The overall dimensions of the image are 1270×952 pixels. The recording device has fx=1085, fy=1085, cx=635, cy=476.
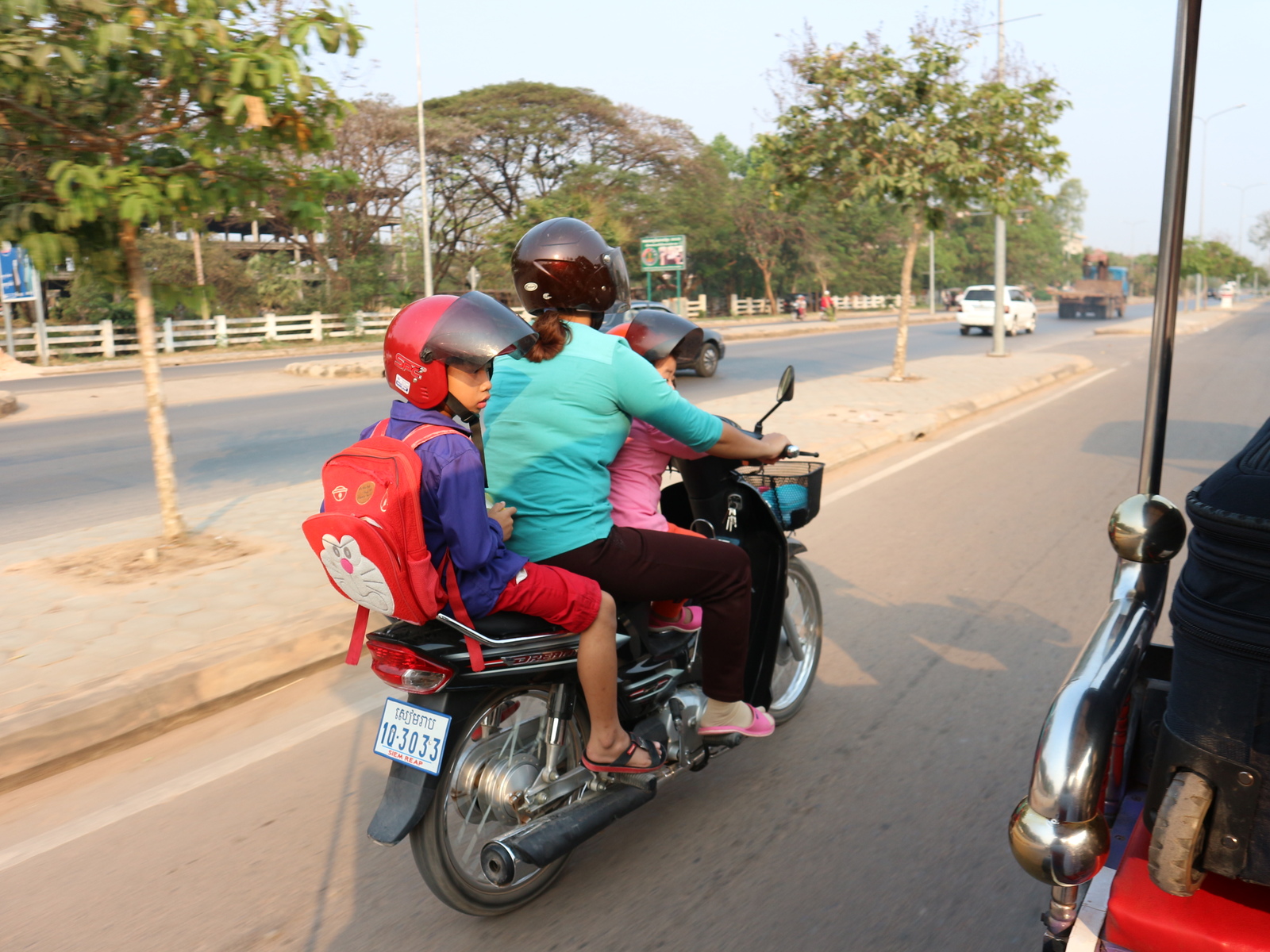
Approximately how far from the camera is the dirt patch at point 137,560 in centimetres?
591

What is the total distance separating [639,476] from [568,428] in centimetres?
46

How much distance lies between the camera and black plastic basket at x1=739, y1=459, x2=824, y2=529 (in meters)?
3.76

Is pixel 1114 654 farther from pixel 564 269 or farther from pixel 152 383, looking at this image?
pixel 152 383

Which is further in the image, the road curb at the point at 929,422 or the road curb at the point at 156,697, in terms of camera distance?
the road curb at the point at 929,422

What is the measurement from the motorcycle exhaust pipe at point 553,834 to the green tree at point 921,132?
13.8 metres

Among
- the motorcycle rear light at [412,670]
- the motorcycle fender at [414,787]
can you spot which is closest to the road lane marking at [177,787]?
the motorcycle fender at [414,787]

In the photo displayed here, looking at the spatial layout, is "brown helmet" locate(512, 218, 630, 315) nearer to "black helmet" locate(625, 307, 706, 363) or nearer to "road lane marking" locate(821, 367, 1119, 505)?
"black helmet" locate(625, 307, 706, 363)

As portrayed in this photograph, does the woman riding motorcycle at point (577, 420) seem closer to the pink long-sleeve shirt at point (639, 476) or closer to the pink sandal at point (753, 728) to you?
the pink long-sleeve shirt at point (639, 476)

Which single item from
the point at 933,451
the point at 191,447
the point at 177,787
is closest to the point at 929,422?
the point at 933,451

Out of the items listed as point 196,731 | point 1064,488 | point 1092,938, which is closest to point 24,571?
point 196,731

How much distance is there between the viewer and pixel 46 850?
3.22m

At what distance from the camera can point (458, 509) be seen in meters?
2.53

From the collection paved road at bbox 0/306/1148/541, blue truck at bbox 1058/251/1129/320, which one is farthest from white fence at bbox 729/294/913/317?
paved road at bbox 0/306/1148/541

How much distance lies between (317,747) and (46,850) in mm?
924
